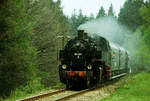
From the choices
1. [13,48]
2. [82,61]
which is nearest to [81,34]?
[82,61]

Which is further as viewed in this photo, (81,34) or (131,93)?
(81,34)

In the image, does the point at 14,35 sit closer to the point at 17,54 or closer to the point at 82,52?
the point at 17,54

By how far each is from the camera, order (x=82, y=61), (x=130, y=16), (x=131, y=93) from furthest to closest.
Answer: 1. (x=130, y=16)
2. (x=82, y=61)
3. (x=131, y=93)

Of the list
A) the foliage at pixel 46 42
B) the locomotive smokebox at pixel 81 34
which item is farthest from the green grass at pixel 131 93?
the foliage at pixel 46 42

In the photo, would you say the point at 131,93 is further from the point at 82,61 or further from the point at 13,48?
the point at 13,48

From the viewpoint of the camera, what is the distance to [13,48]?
20938 mm

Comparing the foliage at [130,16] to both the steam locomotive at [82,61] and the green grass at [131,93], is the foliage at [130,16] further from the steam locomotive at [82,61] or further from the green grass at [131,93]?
the green grass at [131,93]

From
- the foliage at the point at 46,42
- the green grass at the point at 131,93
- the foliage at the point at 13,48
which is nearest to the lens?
the green grass at the point at 131,93

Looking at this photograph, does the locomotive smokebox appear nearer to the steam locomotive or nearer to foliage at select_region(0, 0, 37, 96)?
the steam locomotive

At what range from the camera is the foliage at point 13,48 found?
2050cm

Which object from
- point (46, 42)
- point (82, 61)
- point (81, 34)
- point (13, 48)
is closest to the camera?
point (82, 61)

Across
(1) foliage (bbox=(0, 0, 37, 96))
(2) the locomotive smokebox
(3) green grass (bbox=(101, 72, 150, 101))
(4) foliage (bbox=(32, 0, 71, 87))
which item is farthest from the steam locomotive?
(4) foliage (bbox=(32, 0, 71, 87))

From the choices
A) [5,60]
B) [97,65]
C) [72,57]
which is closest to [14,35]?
[5,60]

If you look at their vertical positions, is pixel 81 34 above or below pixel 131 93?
above
